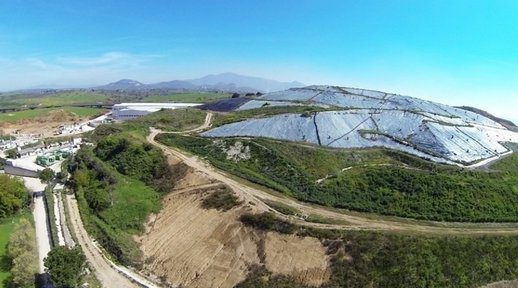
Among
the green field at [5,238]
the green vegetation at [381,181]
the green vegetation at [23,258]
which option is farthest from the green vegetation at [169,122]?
the green vegetation at [23,258]

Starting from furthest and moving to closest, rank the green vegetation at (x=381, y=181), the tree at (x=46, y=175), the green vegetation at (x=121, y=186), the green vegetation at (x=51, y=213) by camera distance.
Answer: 1. the tree at (x=46, y=175)
2. the green vegetation at (x=121, y=186)
3. the green vegetation at (x=51, y=213)
4. the green vegetation at (x=381, y=181)

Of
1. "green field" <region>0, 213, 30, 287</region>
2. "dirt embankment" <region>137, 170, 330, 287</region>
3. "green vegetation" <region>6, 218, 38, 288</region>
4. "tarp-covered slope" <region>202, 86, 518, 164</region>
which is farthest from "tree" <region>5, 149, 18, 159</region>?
"dirt embankment" <region>137, 170, 330, 287</region>

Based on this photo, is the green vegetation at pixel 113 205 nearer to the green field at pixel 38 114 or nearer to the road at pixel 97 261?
the road at pixel 97 261

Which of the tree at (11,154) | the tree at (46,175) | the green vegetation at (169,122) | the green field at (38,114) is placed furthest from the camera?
the green field at (38,114)

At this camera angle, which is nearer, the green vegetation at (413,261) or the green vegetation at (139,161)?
the green vegetation at (413,261)

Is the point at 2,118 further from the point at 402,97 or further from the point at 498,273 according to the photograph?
the point at 498,273

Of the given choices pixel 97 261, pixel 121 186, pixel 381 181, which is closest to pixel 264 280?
pixel 97 261

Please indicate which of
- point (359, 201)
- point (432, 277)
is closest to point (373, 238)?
point (432, 277)

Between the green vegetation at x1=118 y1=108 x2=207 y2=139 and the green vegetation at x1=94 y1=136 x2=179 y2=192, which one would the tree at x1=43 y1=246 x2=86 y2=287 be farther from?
the green vegetation at x1=118 y1=108 x2=207 y2=139
